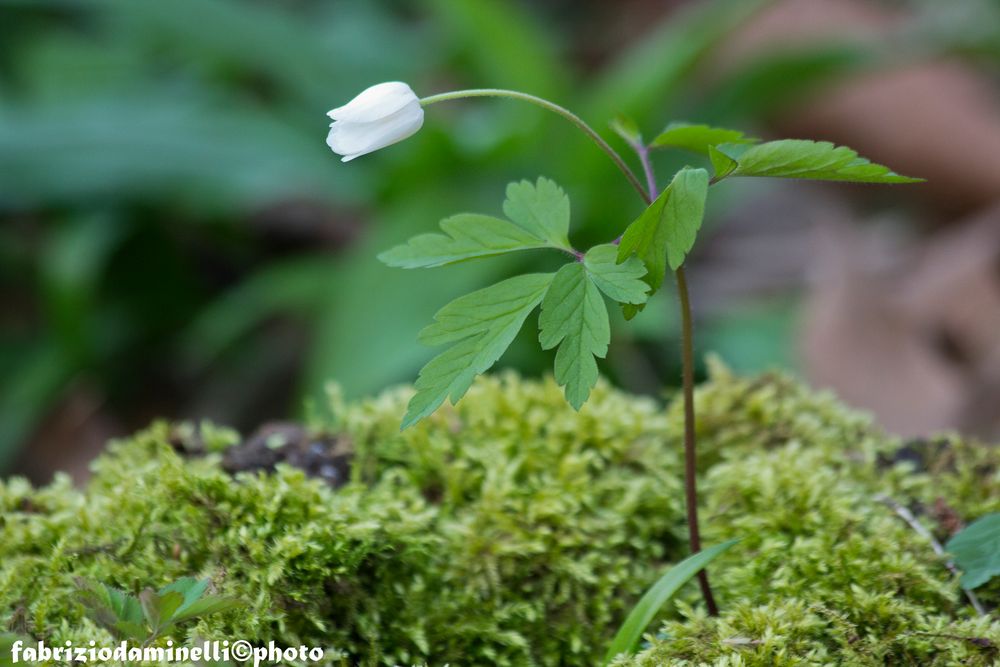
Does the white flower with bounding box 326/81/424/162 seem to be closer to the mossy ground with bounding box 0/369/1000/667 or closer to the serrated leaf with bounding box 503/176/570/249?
the serrated leaf with bounding box 503/176/570/249

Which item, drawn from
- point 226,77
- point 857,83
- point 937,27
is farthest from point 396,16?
point 937,27

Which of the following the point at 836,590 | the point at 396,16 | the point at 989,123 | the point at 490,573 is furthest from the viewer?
the point at 396,16

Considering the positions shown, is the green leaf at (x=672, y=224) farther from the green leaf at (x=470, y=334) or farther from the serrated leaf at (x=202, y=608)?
the serrated leaf at (x=202, y=608)

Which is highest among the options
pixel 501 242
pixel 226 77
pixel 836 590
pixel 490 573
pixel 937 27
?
pixel 226 77

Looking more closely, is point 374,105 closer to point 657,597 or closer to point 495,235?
point 495,235

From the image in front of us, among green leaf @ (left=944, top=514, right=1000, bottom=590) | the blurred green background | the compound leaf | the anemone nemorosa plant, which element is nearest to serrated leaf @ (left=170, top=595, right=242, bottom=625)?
the anemone nemorosa plant

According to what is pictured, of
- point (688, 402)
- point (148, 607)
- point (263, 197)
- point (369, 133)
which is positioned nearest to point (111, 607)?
point (148, 607)

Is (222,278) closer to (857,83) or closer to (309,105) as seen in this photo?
(309,105)

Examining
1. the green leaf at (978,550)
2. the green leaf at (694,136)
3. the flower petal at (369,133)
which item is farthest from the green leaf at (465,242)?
the green leaf at (978,550)
